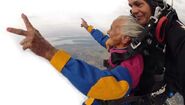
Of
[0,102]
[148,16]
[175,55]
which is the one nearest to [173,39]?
[175,55]

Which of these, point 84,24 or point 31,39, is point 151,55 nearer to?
point 31,39

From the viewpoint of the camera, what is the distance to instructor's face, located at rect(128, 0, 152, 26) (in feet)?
14.3

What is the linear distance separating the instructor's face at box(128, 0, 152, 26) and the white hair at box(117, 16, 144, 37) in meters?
0.27

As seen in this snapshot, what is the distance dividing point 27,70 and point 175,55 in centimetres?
170

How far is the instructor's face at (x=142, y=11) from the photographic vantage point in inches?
171

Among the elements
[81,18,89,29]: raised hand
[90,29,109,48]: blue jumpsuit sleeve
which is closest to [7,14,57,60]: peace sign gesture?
[90,29,109,48]: blue jumpsuit sleeve

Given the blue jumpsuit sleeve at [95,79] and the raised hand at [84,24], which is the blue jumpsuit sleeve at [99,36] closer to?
the raised hand at [84,24]

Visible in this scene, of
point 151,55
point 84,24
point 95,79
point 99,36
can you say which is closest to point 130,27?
point 151,55

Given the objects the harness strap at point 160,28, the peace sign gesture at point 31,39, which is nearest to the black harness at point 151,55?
the harness strap at point 160,28

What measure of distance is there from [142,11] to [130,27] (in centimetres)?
47

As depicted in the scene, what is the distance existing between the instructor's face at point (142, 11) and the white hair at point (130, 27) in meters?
0.27

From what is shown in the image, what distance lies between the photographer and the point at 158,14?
4223 millimetres

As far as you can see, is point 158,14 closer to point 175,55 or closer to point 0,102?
point 175,55

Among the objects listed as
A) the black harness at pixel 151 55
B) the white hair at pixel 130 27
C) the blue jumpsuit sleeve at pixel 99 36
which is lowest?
the blue jumpsuit sleeve at pixel 99 36
